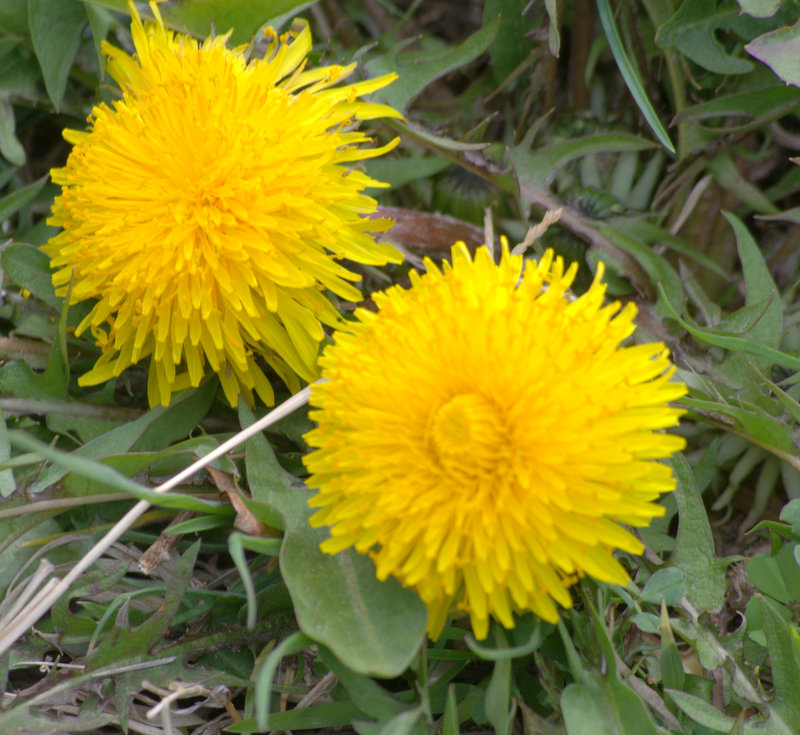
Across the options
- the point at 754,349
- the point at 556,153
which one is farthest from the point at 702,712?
the point at 556,153

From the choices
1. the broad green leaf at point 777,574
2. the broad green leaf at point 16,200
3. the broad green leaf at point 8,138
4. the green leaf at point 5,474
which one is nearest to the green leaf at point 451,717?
the broad green leaf at point 777,574

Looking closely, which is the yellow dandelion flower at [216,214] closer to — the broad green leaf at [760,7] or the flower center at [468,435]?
the flower center at [468,435]

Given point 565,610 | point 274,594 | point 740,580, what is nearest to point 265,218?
point 274,594

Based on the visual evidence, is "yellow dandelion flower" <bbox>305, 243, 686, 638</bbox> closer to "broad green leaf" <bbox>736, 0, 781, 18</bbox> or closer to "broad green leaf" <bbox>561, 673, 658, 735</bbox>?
"broad green leaf" <bbox>561, 673, 658, 735</bbox>

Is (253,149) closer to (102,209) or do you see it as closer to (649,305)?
(102,209)

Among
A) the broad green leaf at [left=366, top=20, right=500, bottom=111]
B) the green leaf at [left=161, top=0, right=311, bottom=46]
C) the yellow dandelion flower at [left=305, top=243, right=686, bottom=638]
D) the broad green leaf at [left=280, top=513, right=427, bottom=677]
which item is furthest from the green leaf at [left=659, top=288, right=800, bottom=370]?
the green leaf at [left=161, top=0, right=311, bottom=46]
